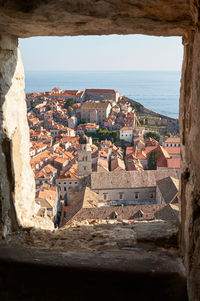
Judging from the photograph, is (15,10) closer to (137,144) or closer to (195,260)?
(195,260)

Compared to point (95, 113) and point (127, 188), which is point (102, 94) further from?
point (127, 188)

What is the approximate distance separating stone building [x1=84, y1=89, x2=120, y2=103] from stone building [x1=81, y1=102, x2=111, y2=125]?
12458 millimetres

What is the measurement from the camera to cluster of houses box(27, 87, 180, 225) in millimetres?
20008

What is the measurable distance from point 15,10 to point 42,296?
201 centimetres

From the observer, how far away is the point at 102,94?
221ft

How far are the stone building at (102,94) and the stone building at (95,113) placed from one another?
40.9 ft

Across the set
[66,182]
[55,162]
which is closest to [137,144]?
[55,162]

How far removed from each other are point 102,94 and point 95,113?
1665 cm

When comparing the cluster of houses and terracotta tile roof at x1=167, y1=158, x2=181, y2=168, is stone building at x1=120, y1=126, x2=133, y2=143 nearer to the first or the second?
the cluster of houses

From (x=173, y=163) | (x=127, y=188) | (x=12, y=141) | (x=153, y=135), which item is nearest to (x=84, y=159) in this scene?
(x=127, y=188)

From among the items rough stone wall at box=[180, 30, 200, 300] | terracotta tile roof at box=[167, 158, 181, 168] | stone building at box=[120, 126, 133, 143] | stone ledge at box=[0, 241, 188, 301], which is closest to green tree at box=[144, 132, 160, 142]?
stone building at box=[120, 126, 133, 143]

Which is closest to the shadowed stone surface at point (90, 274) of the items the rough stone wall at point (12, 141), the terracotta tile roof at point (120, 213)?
the rough stone wall at point (12, 141)

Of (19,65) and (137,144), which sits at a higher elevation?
(19,65)

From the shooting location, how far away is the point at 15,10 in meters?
1.78
